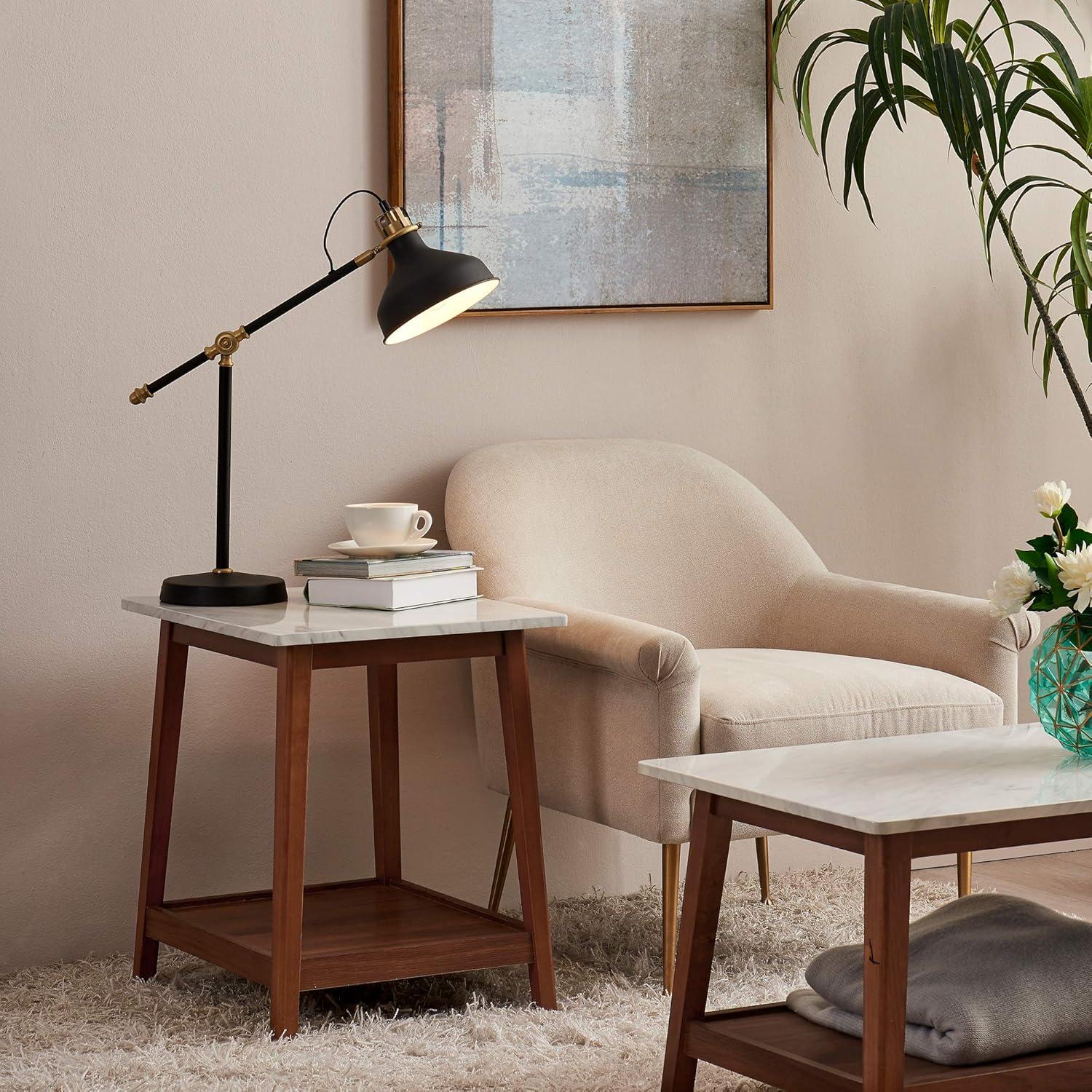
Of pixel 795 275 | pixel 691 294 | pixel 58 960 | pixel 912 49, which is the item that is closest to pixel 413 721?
pixel 58 960

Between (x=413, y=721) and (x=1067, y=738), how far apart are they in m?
1.36

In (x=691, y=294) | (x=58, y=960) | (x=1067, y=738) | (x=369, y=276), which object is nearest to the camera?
(x=1067, y=738)

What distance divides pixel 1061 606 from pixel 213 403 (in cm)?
152

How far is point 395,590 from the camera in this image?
7.95ft

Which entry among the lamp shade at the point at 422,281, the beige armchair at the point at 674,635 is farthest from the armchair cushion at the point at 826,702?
the lamp shade at the point at 422,281

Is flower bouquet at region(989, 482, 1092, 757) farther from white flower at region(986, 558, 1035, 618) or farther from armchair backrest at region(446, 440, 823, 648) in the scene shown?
armchair backrest at region(446, 440, 823, 648)

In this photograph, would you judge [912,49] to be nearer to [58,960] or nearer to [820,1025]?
[820,1025]

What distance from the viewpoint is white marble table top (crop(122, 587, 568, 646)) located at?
2270mm

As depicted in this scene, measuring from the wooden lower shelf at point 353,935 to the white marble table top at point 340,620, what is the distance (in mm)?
A: 461

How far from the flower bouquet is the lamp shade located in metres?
0.93

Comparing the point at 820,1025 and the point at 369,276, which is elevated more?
the point at 369,276

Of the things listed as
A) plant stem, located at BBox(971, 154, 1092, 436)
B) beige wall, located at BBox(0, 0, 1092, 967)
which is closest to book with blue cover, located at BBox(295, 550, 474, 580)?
beige wall, located at BBox(0, 0, 1092, 967)

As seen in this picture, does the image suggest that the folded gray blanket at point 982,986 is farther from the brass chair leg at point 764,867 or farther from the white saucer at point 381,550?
the brass chair leg at point 764,867

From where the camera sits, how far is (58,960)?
2.79m
